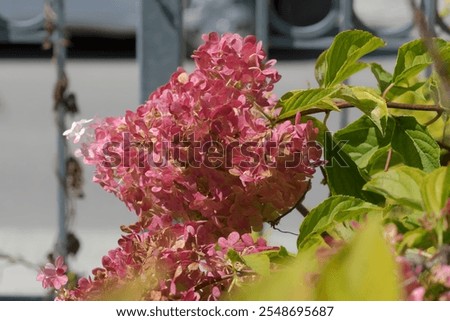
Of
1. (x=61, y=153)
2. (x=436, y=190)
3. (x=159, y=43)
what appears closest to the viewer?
(x=436, y=190)

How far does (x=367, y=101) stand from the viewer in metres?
0.67

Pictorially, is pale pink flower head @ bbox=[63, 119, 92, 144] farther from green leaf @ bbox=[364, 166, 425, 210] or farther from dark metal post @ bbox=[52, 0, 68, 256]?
dark metal post @ bbox=[52, 0, 68, 256]

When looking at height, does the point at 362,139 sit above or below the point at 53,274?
above

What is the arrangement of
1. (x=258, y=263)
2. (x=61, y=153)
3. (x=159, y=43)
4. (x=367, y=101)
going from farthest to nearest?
(x=61, y=153), (x=159, y=43), (x=367, y=101), (x=258, y=263)

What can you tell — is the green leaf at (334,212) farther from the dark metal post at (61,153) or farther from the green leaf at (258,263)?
the dark metal post at (61,153)

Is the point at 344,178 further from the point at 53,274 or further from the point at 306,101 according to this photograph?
the point at 53,274

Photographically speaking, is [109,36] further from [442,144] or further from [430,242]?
[430,242]

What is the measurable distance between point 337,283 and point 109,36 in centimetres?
286

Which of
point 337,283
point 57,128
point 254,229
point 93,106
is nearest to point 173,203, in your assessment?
point 254,229

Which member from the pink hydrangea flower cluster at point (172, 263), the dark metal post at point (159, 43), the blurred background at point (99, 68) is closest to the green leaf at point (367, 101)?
the pink hydrangea flower cluster at point (172, 263)

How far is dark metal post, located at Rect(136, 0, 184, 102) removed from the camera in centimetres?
165

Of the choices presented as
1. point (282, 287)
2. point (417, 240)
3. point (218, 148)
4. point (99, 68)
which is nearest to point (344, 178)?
point (218, 148)

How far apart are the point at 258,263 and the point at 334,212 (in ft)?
0.21

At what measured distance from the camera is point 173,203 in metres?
0.67
